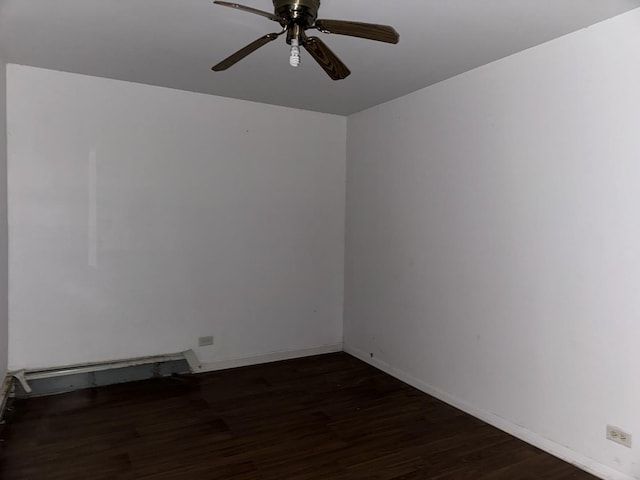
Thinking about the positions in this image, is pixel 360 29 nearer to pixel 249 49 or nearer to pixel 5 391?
pixel 249 49

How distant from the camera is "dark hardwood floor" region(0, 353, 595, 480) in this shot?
A: 8.38 ft

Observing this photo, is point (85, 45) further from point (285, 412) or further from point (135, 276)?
point (285, 412)

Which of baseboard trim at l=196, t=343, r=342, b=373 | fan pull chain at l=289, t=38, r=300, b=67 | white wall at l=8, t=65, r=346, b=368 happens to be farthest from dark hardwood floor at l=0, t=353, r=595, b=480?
fan pull chain at l=289, t=38, r=300, b=67

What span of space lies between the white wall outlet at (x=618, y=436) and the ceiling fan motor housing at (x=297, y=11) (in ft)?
8.65

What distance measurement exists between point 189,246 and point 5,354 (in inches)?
62.5

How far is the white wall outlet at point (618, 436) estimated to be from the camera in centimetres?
241

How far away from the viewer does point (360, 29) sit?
1924 mm

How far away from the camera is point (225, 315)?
14.0ft

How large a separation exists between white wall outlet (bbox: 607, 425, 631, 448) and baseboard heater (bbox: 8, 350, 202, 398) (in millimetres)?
3077

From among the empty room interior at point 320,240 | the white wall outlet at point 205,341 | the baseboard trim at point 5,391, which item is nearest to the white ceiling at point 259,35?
the empty room interior at point 320,240

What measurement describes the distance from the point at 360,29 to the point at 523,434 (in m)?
2.66

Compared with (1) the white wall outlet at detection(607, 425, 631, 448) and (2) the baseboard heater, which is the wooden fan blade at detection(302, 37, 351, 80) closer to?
(1) the white wall outlet at detection(607, 425, 631, 448)

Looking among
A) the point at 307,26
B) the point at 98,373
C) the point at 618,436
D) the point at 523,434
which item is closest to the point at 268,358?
the point at 98,373

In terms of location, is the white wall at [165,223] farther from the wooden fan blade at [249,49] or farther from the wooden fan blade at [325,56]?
the wooden fan blade at [325,56]
